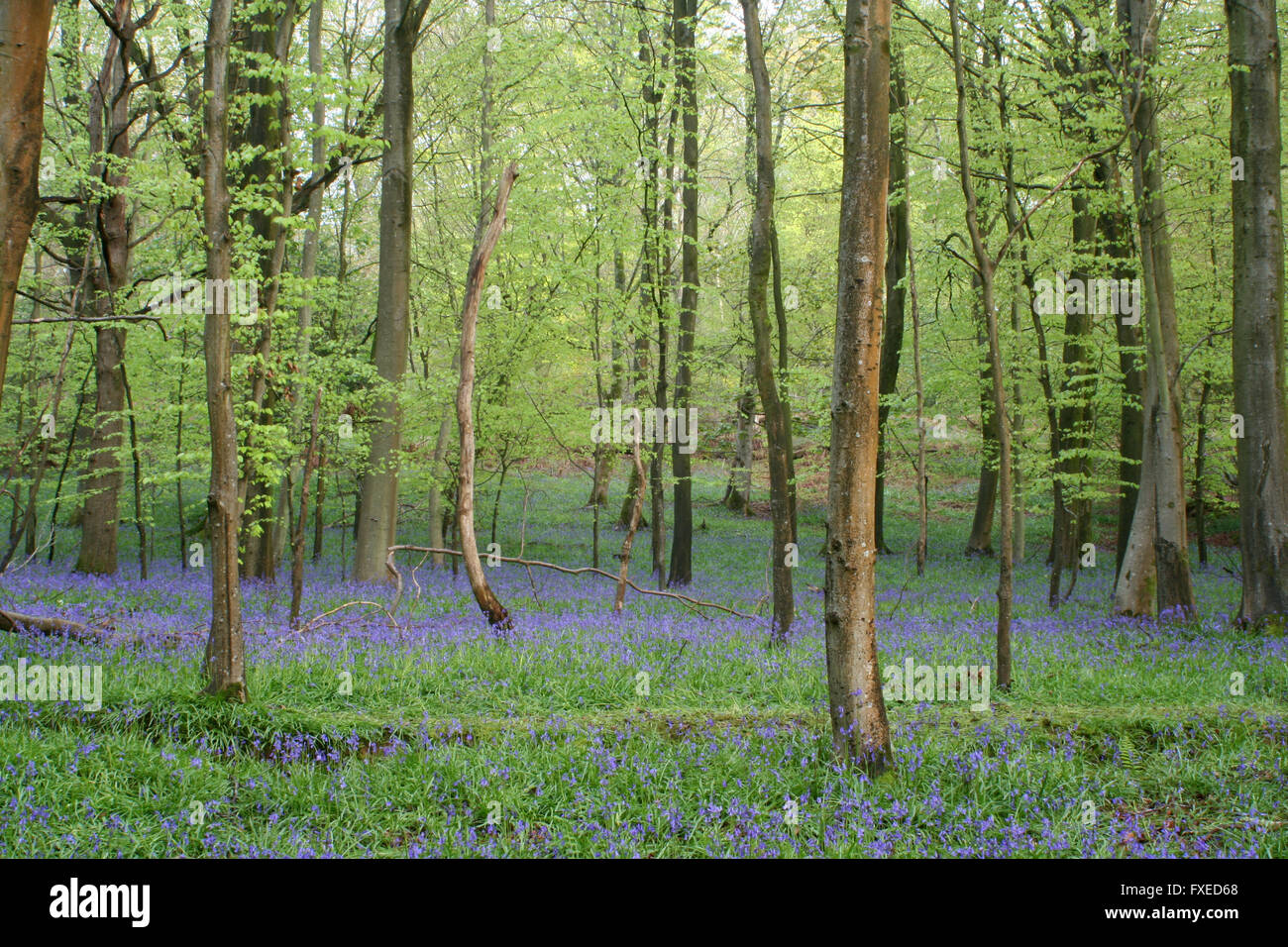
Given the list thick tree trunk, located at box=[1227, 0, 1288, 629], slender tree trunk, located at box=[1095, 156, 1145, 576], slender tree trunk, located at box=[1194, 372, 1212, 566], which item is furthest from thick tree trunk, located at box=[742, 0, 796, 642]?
slender tree trunk, located at box=[1194, 372, 1212, 566]

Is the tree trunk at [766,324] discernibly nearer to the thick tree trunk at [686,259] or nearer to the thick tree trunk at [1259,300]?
the thick tree trunk at [1259,300]

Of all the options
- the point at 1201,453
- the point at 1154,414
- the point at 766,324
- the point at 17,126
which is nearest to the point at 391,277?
the point at 766,324

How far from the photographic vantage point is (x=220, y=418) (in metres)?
5.95

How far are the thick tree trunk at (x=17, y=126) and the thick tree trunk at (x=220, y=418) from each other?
171cm

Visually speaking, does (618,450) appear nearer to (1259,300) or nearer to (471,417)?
(471,417)

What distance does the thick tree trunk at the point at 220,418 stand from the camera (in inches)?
232

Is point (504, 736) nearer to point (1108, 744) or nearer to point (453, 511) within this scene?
point (1108, 744)

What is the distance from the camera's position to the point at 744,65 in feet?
60.2

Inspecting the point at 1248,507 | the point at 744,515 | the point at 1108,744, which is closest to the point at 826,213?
the point at 744,515

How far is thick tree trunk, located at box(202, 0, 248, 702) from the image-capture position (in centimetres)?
589

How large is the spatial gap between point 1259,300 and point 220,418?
11808 millimetres

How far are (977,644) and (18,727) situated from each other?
912 cm

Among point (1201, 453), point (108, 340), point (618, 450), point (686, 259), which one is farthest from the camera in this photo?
point (618, 450)

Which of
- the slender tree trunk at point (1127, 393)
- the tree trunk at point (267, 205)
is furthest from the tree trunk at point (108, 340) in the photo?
the slender tree trunk at point (1127, 393)
